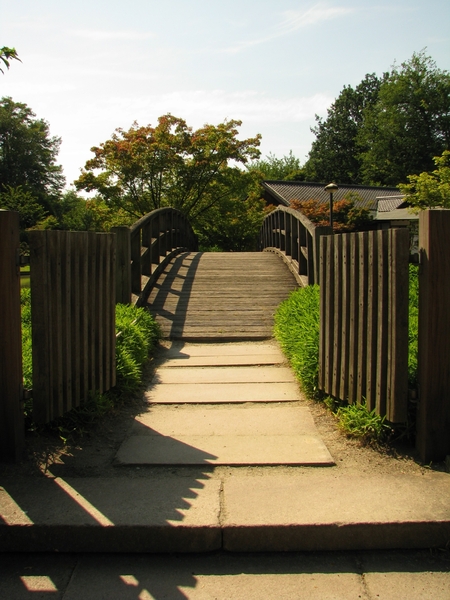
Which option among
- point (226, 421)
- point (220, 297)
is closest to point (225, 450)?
point (226, 421)

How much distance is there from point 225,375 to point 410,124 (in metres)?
49.3

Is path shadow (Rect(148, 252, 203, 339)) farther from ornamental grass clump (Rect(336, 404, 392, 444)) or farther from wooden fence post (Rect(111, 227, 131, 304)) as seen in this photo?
ornamental grass clump (Rect(336, 404, 392, 444))

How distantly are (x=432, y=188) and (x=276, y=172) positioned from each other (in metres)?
42.0

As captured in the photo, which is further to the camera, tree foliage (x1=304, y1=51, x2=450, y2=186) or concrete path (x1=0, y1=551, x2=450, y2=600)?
tree foliage (x1=304, y1=51, x2=450, y2=186)

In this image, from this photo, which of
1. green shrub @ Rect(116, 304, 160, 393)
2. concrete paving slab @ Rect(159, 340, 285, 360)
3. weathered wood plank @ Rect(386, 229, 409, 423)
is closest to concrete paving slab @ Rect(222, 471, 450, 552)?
weathered wood plank @ Rect(386, 229, 409, 423)

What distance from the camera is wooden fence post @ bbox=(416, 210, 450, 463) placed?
3.14 metres

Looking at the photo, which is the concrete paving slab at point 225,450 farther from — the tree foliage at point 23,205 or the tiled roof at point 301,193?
the tiled roof at point 301,193

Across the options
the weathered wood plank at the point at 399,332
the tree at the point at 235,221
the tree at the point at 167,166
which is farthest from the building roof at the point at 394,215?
the weathered wood plank at the point at 399,332

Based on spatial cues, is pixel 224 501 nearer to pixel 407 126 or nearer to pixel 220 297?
pixel 220 297

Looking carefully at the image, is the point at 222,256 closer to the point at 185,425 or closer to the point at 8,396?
the point at 185,425

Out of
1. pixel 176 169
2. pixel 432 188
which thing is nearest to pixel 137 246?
pixel 176 169

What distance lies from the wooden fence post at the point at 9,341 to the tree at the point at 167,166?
16250 millimetres

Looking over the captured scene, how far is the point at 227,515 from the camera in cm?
262

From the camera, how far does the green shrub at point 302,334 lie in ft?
15.1
